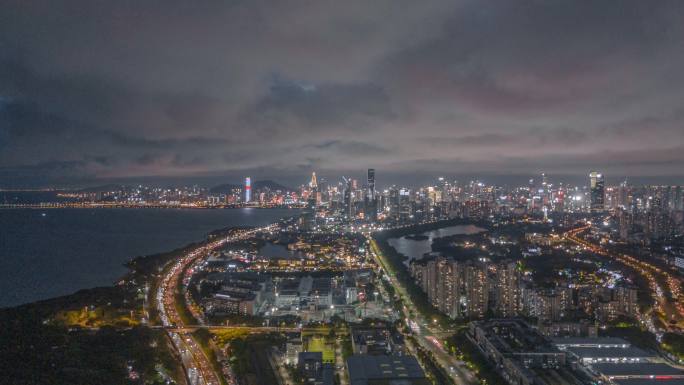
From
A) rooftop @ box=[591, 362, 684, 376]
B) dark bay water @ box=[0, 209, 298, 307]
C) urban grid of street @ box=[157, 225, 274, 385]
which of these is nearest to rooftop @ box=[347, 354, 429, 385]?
urban grid of street @ box=[157, 225, 274, 385]

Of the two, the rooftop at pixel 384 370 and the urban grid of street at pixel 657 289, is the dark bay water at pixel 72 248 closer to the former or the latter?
the rooftop at pixel 384 370

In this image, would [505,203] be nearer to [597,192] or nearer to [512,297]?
[597,192]

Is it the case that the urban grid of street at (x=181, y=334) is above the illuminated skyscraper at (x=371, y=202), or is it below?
below

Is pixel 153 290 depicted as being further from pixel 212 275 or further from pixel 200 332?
pixel 200 332

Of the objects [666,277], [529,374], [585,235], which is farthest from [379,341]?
[585,235]

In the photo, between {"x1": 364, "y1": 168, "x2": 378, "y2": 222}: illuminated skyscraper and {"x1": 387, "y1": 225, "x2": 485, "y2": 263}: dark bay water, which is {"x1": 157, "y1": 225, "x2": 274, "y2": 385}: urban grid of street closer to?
{"x1": 387, "y1": 225, "x2": 485, "y2": 263}: dark bay water

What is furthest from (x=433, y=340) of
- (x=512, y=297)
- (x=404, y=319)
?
(x=512, y=297)

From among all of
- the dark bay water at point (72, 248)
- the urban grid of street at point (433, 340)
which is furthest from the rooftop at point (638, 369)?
the dark bay water at point (72, 248)
